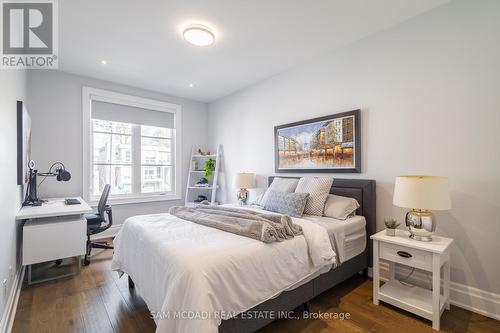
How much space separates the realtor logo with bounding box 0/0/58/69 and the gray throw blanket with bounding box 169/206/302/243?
197cm

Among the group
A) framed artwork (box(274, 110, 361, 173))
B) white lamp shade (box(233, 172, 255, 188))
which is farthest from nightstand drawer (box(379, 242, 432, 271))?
white lamp shade (box(233, 172, 255, 188))

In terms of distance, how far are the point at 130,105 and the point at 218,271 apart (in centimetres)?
399

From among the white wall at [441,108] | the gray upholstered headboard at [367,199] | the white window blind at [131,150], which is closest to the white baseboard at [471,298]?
the white wall at [441,108]

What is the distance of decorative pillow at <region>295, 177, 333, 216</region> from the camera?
2.61 m

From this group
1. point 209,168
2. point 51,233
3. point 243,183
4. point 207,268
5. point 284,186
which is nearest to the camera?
point 207,268

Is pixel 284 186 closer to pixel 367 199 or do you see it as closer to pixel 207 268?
pixel 367 199

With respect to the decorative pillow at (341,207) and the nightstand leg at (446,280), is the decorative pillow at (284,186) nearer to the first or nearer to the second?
the decorative pillow at (341,207)

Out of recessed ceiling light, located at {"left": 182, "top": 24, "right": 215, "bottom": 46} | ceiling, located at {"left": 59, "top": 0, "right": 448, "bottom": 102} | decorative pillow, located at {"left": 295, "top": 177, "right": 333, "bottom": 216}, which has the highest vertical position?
ceiling, located at {"left": 59, "top": 0, "right": 448, "bottom": 102}

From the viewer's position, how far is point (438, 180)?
5.95 feet

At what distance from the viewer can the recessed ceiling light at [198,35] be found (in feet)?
8.11

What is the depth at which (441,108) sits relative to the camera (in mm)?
2188

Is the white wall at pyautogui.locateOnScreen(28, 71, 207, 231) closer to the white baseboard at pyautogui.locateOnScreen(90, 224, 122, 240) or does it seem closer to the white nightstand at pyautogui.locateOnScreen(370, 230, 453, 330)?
the white baseboard at pyautogui.locateOnScreen(90, 224, 122, 240)

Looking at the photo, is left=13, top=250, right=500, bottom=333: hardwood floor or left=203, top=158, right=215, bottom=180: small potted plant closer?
left=13, top=250, right=500, bottom=333: hardwood floor

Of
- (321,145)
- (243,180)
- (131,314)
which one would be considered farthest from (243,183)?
(131,314)
